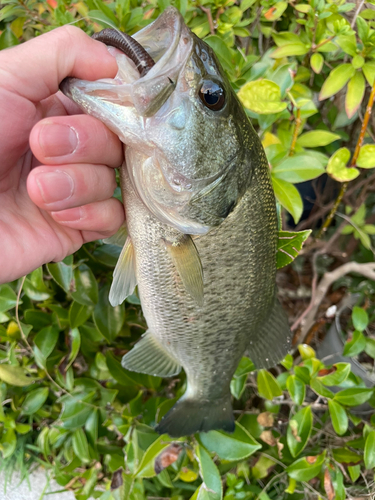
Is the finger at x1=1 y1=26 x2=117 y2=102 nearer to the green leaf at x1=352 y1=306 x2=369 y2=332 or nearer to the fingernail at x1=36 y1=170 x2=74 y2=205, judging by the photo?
the fingernail at x1=36 y1=170 x2=74 y2=205

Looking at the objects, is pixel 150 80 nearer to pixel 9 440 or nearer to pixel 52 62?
pixel 52 62

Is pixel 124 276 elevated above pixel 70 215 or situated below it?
below

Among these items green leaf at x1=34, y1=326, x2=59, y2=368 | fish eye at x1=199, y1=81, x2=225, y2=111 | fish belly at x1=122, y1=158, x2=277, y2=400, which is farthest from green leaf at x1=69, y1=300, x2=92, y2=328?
fish eye at x1=199, y1=81, x2=225, y2=111

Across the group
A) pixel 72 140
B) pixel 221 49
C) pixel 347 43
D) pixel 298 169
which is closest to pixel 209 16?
pixel 221 49

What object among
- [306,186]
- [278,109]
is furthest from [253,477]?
[306,186]

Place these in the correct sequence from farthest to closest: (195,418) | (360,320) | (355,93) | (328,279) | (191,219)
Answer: (328,279), (360,320), (195,418), (355,93), (191,219)

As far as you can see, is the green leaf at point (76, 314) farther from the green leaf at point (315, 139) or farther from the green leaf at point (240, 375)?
the green leaf at point (315, 139)

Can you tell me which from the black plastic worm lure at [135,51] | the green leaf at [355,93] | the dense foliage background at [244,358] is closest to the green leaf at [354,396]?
the dense foliage background at [244,358]
